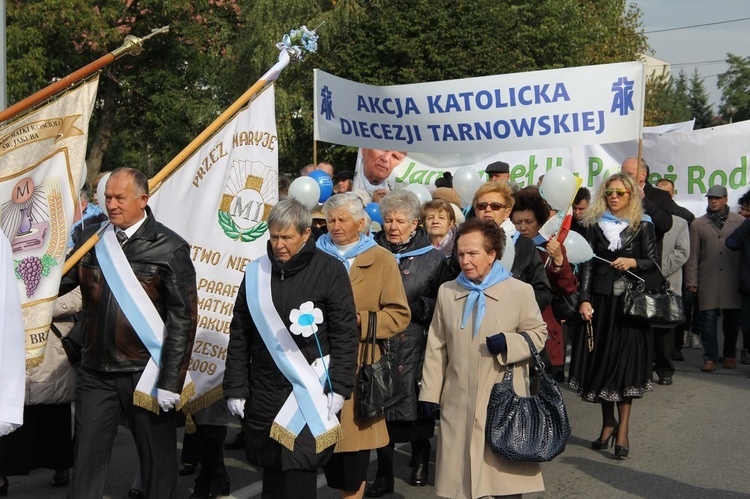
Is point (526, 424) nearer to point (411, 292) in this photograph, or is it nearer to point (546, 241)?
point (411, 292)

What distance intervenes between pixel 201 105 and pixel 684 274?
2031cm

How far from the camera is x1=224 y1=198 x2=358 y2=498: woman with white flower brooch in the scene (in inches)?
195

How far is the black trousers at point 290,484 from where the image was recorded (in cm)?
495

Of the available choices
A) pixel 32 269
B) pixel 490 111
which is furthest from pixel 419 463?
pixel 490 111

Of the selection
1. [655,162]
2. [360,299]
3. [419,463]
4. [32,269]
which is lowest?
[419,463]

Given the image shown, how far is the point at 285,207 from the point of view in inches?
200

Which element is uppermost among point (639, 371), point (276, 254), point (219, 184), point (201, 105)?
point (201, 105)

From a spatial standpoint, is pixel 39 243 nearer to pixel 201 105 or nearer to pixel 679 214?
pixel 679 214

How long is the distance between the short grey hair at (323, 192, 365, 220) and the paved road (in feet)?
5.85

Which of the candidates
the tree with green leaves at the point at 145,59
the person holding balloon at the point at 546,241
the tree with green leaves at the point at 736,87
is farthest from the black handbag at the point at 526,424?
the tree with green leaves at the point at 736,87

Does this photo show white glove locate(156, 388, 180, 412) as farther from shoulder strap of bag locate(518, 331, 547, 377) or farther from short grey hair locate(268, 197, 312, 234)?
shoulder strap of bag locate(518, 331, 547, 377)

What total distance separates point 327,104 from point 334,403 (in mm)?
5971

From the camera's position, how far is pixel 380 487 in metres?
6.38

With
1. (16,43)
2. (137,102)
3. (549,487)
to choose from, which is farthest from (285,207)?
(137,102)
